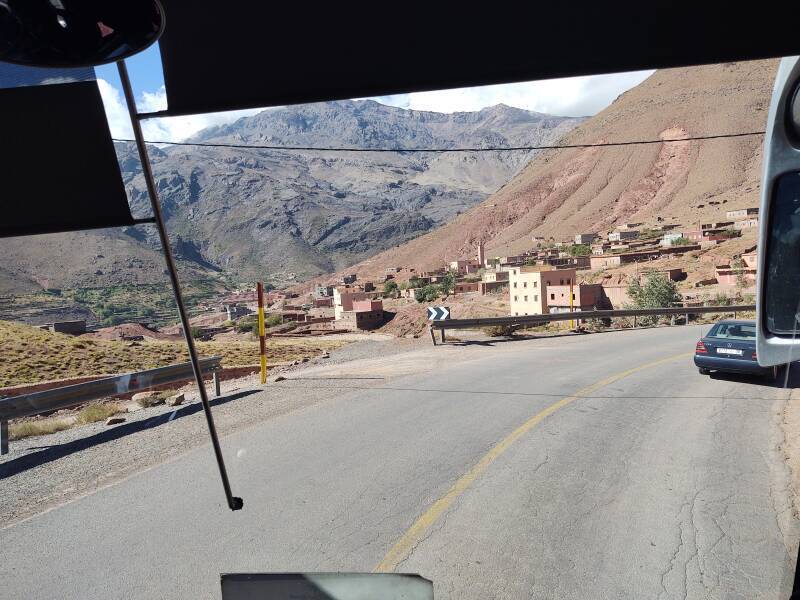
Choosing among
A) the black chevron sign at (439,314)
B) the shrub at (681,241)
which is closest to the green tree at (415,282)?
the shrub at (681,241)

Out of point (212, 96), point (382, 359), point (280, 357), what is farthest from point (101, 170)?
point (280, 357)

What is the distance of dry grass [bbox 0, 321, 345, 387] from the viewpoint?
1812 cm

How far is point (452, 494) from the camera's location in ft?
18.2

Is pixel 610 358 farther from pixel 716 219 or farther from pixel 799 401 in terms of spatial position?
pixel 716 219

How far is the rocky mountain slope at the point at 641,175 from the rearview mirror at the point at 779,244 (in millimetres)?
95550

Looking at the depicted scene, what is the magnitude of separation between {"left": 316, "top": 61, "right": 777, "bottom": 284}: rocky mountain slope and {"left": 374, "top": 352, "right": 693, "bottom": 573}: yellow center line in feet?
300

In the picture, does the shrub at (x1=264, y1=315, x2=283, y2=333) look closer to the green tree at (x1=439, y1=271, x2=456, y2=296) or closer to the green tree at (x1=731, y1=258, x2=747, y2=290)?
the green tree at (x1=439, y1=271, x2=456, y2=296)

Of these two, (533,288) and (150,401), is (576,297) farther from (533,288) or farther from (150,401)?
(150,401)

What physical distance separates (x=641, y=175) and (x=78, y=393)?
13218cm

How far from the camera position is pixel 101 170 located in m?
2.74

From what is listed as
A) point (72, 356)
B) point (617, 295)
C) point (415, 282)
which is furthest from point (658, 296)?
point (415, 282)

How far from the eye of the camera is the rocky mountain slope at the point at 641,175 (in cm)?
10731

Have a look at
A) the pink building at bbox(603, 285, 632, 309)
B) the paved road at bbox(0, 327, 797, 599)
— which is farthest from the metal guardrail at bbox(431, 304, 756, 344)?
the pink building at bbox(603, 285, 632, 309)

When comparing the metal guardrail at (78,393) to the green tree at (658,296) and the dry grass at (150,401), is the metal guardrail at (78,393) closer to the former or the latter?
the dry grass at (150,401)
